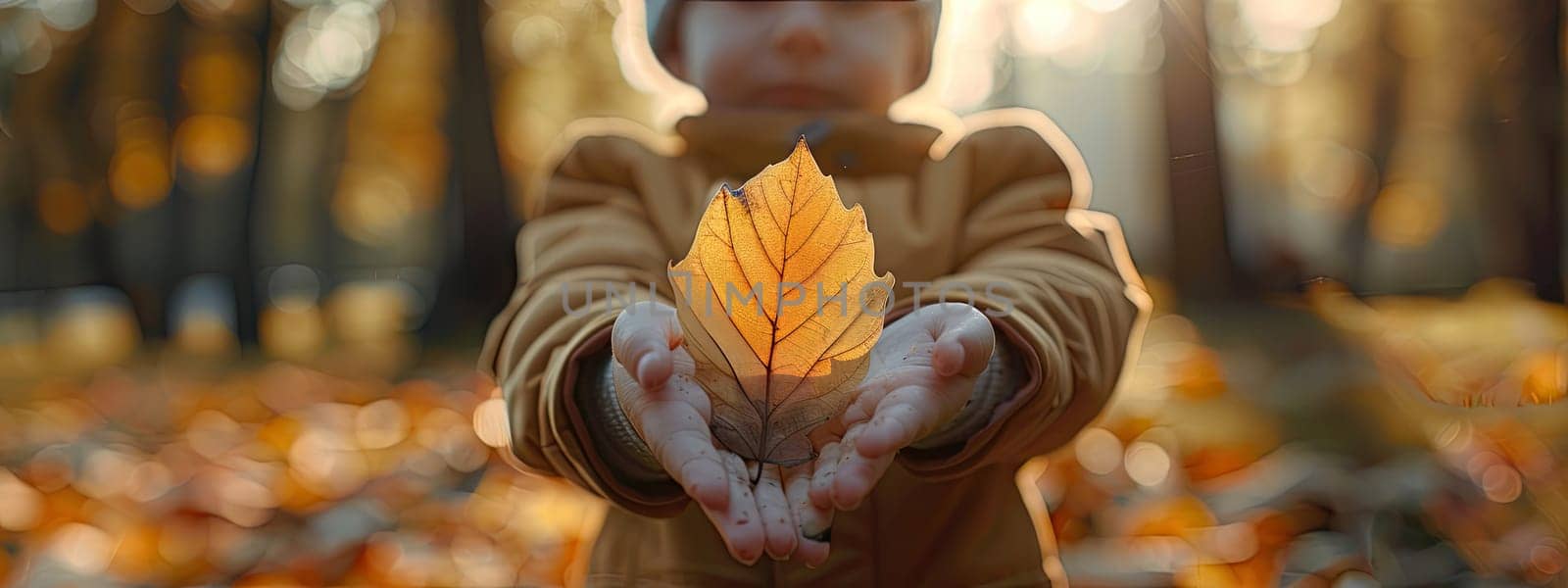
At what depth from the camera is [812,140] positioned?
1.15ft

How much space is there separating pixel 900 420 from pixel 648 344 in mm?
54

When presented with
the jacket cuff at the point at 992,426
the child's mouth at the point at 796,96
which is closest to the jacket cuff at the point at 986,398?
the jacket cuff at the point at 992,426

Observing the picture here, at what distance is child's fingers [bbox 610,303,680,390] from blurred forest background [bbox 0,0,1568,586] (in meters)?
0.24

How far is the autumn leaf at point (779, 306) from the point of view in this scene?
0.72 ft

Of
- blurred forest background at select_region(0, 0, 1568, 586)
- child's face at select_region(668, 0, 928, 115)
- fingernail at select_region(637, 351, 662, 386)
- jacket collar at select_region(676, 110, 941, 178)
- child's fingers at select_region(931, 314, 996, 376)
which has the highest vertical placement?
child's face at select_region(668, 0, 928, 115)

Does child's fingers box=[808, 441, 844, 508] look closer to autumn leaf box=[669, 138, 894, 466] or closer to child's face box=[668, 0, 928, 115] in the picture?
autumn leaf box=[669, 138, 894, 466]

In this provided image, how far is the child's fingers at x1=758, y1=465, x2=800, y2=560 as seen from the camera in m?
0.21

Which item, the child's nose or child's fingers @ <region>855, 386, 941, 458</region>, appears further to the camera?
the child's nose

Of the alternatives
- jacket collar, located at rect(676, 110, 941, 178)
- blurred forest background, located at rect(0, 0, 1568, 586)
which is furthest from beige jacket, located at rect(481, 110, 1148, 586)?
blurred forest background, located at rect(0, 0, 1568, 586)

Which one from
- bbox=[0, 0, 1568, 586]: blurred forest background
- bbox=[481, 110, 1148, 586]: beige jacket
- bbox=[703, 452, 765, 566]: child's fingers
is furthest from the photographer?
bbox=[0, 0, 1568, 586]: blurred forest background

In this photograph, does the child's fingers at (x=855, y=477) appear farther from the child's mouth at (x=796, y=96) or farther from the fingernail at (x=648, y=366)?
the child's mouth at (x=796, y=96)

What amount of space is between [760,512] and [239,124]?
2.77 ft

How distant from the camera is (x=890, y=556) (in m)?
0.34

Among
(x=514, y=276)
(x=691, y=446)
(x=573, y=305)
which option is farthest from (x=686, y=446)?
(x=514, y=276)
